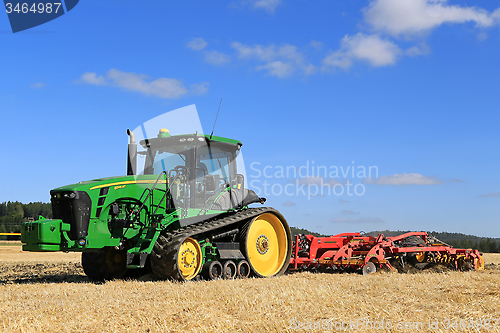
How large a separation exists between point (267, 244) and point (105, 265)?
418 cm

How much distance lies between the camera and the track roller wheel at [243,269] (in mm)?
11695

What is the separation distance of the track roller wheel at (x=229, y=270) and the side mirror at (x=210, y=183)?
186 cm

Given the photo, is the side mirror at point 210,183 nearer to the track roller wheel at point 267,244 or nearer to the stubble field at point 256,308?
the track roller wheel at point 267,244

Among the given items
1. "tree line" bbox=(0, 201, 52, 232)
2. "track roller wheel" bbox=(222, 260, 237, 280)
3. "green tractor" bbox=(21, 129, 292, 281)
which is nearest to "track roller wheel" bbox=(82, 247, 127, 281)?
"green tractor" bbox=(21, 129, 292, 281)

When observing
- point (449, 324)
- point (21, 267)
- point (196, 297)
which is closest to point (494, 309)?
point (449, 324)

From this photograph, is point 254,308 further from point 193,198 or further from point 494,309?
point 193,198

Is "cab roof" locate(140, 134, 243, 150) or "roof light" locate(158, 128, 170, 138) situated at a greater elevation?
"roof light" locate(158, 128, 170, 138)

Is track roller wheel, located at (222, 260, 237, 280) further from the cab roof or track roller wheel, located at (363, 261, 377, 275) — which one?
track roller wheel, located at (363, 261, 377, 275)

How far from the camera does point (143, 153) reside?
12102mm

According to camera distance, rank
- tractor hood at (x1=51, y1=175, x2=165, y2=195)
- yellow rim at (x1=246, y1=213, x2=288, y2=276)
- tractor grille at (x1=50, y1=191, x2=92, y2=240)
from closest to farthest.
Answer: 1. tractor grille at (x1=50, y1=191, x2=92, y2=240)
2. tractor hood at (x1=51, y1=175, x2=165, y2=195)
3. yellow rim at (x1=246, y1=213, x2=288, y2=276)

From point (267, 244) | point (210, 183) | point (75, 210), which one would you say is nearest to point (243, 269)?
point (267, 244)

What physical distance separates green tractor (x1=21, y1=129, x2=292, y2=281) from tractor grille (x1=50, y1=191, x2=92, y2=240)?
0.07 ft

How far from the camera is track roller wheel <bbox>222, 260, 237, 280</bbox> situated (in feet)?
37.0

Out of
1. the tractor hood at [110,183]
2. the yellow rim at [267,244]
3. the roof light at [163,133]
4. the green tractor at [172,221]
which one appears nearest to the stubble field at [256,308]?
the green tractor at [172,221]
